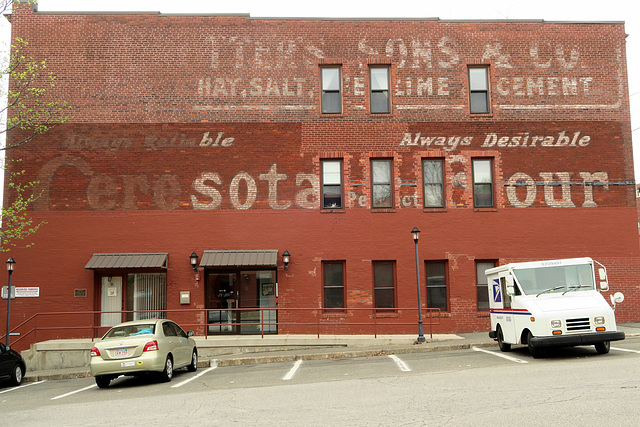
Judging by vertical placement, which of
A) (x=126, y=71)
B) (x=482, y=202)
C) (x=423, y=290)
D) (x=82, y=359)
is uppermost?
(x=126, y=71)

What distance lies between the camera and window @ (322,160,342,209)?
22.2m

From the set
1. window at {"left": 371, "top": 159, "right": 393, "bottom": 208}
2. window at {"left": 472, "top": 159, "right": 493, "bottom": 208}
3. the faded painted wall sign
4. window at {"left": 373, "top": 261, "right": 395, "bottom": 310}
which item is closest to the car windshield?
window at {"left": 373, "top": 261, "right": 395, "bottom": 310}

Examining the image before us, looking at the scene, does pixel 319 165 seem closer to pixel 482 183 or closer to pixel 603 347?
pixel 482 183

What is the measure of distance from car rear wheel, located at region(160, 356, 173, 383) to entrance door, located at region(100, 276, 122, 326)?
7.99 meters

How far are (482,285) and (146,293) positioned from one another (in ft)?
39.2

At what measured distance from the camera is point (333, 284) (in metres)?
21.8

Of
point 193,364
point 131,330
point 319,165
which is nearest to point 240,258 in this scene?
point 319,165

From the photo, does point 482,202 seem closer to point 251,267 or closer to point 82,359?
point 251,267

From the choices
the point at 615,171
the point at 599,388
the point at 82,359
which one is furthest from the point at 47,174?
the point at 615,171

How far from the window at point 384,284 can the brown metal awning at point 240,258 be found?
371 centimetres

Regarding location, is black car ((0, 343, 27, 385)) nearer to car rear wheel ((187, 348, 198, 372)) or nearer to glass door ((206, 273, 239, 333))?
car rear wheel ((187, 348, 198, 372))

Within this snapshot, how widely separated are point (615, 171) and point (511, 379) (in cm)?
1444

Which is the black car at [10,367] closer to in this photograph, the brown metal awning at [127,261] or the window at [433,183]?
the brown metal awning at [127,261]

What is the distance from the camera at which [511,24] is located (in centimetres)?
2303
